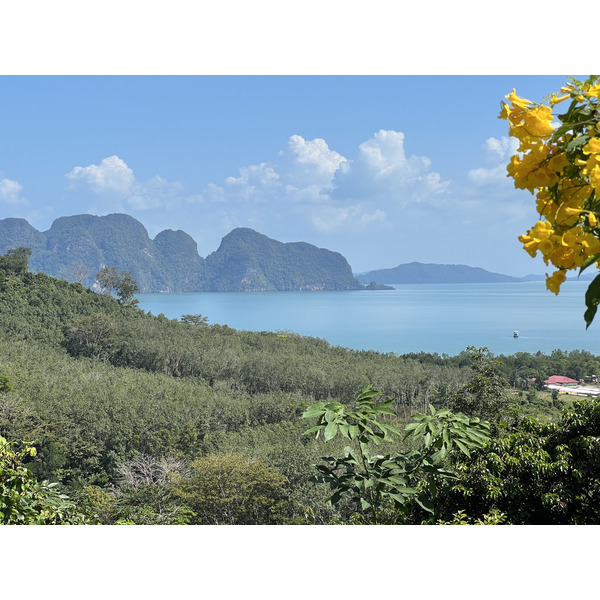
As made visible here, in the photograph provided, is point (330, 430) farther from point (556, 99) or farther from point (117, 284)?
point (117, 284)

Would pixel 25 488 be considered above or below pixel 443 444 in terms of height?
below

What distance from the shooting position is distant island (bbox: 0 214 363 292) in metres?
11.5

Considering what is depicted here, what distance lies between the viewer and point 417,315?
28.0ft

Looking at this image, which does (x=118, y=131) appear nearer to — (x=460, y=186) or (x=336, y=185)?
(x=336, y=185)

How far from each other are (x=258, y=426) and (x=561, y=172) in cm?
712

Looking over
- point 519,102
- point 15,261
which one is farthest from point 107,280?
point 519,102

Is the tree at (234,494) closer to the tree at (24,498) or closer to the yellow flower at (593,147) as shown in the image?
the tree at (24,498)

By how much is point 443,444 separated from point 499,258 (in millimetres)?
4596

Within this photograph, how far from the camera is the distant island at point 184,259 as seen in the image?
1147cm

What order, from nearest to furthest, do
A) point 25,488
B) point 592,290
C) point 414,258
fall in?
point 592,290 → point 25,488 → point 414,258

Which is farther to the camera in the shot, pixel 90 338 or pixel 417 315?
pixel 90 338

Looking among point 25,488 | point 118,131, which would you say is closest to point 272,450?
point 118,131

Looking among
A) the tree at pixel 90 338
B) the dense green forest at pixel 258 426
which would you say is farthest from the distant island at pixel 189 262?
the tree at pixel 90 338
